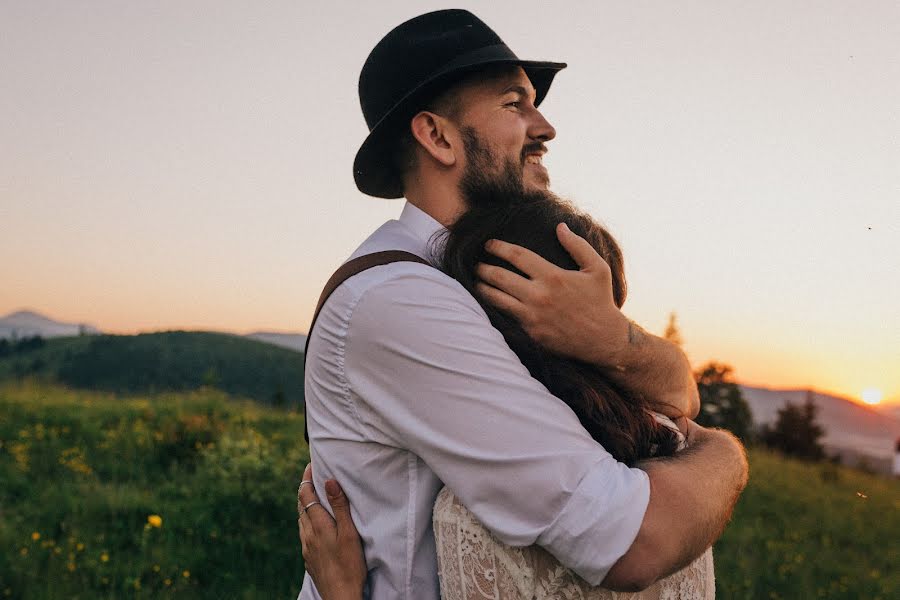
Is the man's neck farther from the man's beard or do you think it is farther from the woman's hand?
the woman's hand

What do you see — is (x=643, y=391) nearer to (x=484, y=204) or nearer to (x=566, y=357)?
(x=566, y=357)

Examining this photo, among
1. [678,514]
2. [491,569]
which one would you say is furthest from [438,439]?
[678,514]

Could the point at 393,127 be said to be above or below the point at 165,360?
above

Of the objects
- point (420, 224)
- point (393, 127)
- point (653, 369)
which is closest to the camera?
point (653, 369)

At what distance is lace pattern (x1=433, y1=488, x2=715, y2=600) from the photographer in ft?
5.55

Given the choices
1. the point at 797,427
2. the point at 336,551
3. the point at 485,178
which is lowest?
the point at 797,427

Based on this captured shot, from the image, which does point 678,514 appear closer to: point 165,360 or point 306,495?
point 306,495

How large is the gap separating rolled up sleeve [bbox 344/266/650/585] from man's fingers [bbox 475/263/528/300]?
0.36 ft

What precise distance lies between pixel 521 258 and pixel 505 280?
72 mm

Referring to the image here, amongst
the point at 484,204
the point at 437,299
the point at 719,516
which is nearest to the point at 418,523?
the point at 437,299

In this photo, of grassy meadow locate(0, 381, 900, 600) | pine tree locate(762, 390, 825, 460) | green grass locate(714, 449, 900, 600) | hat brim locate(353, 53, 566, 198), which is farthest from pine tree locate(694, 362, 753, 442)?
hat brim locate(353, 53, 566, 198)

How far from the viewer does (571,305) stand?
1.85 m

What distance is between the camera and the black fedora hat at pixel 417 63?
2479mm

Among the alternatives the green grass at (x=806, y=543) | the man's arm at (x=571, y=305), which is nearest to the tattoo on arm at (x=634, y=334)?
the man's arm at (x=571, y=305)
